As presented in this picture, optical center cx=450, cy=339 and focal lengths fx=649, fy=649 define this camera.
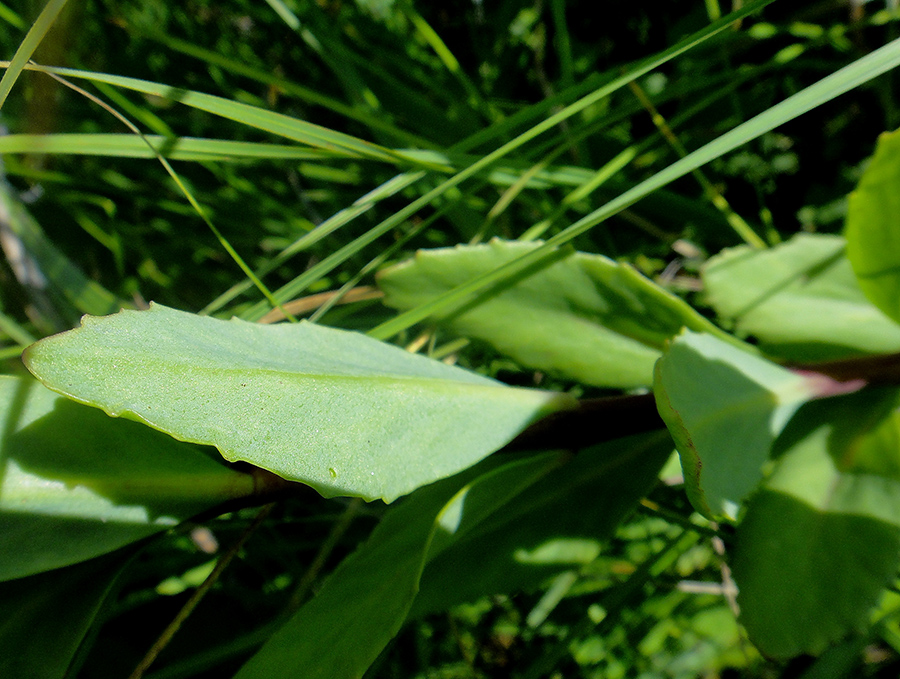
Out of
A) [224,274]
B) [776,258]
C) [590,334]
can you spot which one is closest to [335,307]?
[224,274]

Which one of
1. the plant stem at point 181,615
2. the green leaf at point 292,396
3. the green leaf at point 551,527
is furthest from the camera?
the green leaf at point 551,527

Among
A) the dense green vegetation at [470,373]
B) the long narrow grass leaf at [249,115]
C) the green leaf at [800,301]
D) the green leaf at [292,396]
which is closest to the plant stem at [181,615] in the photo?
the dense green vegetation at [470,373]

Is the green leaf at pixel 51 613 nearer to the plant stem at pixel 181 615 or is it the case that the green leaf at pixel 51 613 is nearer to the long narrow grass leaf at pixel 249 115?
the plant stem at pixel 181 615

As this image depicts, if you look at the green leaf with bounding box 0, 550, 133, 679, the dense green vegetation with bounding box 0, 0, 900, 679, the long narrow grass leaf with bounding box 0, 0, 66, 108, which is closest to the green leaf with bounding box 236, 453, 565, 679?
the dense green vegetation with bounding box 0, 0, 900, 679

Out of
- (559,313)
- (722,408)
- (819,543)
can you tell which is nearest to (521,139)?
(559,313)

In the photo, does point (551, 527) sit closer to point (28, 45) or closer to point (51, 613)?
point (51, 613)

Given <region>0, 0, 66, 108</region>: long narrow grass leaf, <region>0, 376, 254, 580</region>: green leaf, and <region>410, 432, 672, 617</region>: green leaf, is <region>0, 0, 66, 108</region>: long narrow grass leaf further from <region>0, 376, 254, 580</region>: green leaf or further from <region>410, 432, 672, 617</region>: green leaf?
<region>410, 432, 672, 617</region>: green leaf
